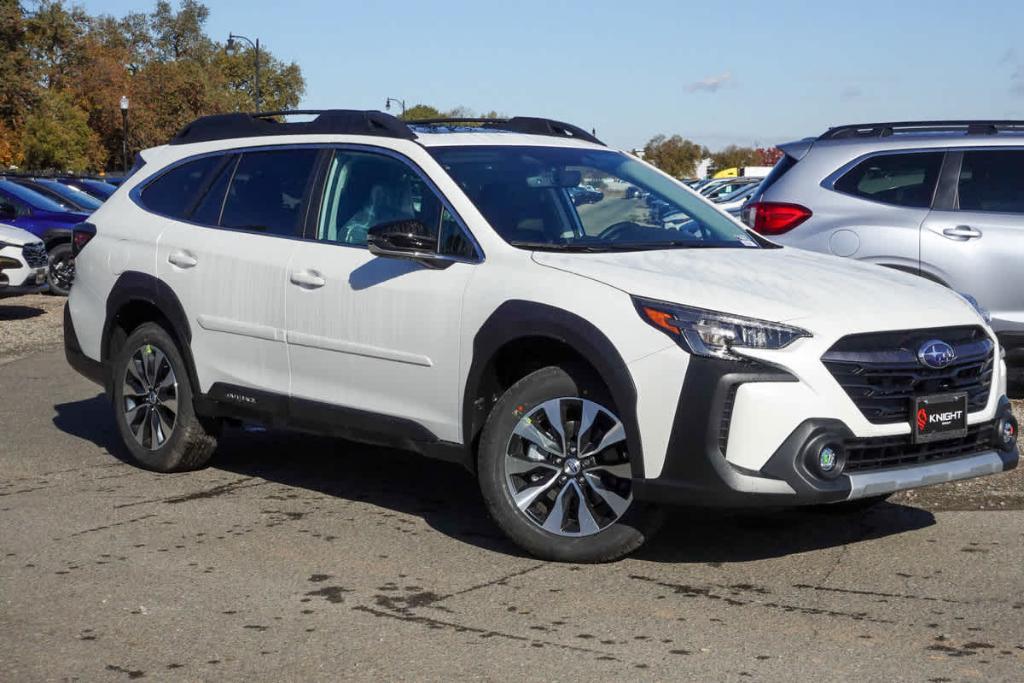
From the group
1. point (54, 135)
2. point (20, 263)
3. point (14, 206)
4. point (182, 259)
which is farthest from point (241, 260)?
point (54, 135)

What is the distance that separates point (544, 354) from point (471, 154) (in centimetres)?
119

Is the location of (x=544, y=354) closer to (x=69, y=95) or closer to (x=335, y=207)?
(x=335, y=207)

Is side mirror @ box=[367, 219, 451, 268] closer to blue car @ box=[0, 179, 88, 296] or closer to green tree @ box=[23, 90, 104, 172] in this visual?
blue car @ box=[0, 179, 88, 296]

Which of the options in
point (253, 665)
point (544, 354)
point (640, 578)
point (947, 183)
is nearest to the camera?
point (253, 665)

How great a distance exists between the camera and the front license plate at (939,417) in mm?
5484

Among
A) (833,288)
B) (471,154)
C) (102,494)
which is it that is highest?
(471,154)

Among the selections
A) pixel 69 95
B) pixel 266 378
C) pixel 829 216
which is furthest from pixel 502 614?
pixel 69 95

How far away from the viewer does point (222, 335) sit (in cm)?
720

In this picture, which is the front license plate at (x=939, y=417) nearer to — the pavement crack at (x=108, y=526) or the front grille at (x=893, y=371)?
the front grille at (x=893, y=371)

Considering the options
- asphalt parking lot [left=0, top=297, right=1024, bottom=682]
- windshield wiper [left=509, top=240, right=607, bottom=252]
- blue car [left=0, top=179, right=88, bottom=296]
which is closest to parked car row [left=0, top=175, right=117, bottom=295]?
blue car [left=0, top=179, right=88, bottom=296]

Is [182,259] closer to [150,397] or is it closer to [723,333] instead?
[150,397]

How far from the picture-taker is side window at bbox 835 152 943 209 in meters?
9.66

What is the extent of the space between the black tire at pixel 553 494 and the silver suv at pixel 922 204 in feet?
14.4

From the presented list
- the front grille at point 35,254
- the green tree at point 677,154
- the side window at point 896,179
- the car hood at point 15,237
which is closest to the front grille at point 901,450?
the side window at point 896,179
